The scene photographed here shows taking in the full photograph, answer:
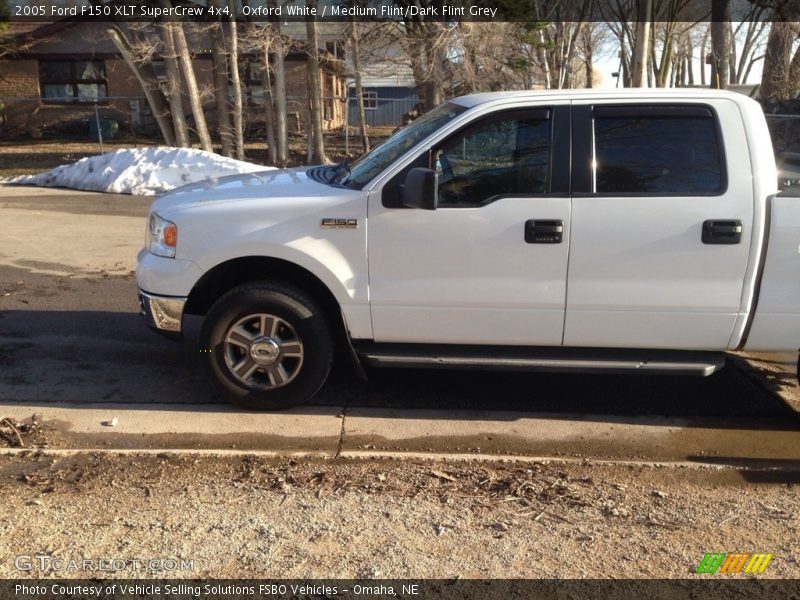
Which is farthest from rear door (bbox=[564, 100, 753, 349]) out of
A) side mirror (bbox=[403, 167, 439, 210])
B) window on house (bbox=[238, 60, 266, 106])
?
window on house (bbox=[238, 60, 266, 106])

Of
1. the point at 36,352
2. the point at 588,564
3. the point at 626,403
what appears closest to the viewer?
the point at 588,564

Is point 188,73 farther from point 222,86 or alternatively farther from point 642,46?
point 642,46

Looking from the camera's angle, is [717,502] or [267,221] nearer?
[717,502]

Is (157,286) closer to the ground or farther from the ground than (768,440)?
farther from the ground

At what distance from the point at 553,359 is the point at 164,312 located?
2.51 metres

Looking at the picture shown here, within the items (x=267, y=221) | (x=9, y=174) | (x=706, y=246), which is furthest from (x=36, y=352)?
(x=9, y=174)

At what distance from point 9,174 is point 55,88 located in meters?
13.3

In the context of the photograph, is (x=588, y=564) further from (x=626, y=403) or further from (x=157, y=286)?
(x=157, y=286)

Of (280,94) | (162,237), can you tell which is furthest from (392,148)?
(280,94)

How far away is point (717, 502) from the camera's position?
4.07 m

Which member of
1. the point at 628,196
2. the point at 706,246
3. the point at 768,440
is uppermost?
the point at 628,196

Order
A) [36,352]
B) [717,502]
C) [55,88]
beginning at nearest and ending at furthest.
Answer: [717,502], [36,352], [55,88]

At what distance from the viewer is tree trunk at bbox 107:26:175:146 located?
19781 millimetres

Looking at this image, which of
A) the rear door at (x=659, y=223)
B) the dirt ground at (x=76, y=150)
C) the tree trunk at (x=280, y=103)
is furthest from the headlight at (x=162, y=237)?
the dirt ground at (x=76, y=150)
